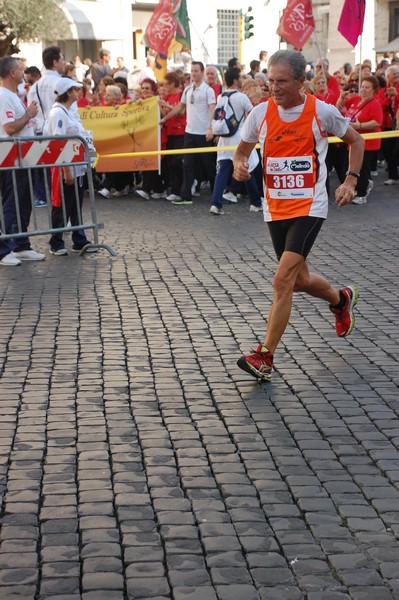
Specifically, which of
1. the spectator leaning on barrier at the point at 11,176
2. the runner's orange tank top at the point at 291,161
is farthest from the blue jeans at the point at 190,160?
the runner's orange tank top at the point at 291,161

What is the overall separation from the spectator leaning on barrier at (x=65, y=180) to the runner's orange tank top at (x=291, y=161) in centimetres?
487

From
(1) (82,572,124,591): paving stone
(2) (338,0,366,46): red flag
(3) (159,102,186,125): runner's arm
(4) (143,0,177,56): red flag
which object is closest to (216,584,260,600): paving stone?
(1) (82,572,124,591): paving stone

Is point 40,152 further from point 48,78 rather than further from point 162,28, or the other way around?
point 162,28

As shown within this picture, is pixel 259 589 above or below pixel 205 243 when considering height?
above

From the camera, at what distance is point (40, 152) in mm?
11141

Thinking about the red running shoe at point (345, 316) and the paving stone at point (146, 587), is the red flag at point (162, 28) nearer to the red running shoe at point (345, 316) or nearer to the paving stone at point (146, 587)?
the red running shoe at point (345, 316)

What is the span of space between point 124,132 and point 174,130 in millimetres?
835

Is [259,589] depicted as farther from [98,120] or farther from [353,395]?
[98,120]

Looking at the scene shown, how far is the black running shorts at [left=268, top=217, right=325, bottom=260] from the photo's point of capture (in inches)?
255

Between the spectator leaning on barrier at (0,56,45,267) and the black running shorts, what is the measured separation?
4762 mm

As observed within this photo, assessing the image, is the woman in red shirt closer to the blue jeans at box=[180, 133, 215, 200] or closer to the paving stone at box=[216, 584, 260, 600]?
the blue jeans at box=[180, 133, 215, 200]

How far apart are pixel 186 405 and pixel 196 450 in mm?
777

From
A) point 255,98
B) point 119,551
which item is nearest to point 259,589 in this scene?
point 119,551

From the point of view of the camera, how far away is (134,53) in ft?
162
